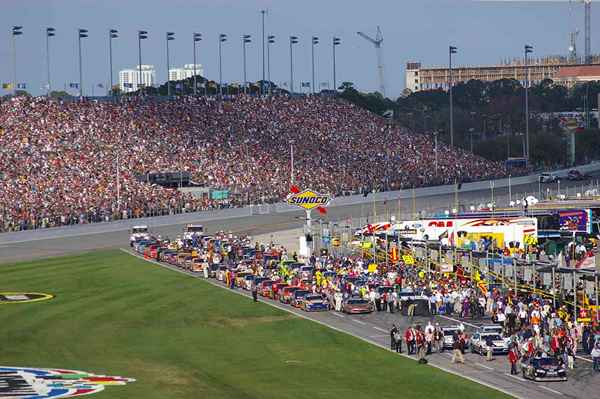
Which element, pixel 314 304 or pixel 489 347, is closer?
pixel 489 347

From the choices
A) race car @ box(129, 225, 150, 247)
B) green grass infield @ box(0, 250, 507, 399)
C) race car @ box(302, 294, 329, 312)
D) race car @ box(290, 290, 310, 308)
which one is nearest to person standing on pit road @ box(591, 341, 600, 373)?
green grass infield @ box(0, 250, 507, 399)

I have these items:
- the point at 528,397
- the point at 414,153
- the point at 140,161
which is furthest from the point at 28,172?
the point at 528,397

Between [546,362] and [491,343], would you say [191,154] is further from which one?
[546,362]

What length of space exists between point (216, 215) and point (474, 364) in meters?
69.0

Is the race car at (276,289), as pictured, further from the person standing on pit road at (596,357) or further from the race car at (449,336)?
the person standing on pit road at (596,357)

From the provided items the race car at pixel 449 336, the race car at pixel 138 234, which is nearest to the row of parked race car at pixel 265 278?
the race car at pixel 138 234

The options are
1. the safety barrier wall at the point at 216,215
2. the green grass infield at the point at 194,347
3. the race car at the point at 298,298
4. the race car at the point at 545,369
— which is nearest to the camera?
the race car at the point at 545,369

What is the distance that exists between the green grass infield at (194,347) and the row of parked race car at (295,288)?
1495 mm

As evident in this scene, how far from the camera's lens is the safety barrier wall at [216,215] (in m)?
102

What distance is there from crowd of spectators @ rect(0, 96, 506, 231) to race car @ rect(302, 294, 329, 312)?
44538 millimetres

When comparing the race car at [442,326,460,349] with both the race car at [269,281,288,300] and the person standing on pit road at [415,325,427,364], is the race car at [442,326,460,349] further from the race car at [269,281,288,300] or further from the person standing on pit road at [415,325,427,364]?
the race car at [269,281,288,300]

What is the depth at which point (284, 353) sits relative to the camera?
51156 mm

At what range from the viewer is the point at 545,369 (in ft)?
143

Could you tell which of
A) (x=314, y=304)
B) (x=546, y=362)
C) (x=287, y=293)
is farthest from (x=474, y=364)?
(x=287, y=293)
